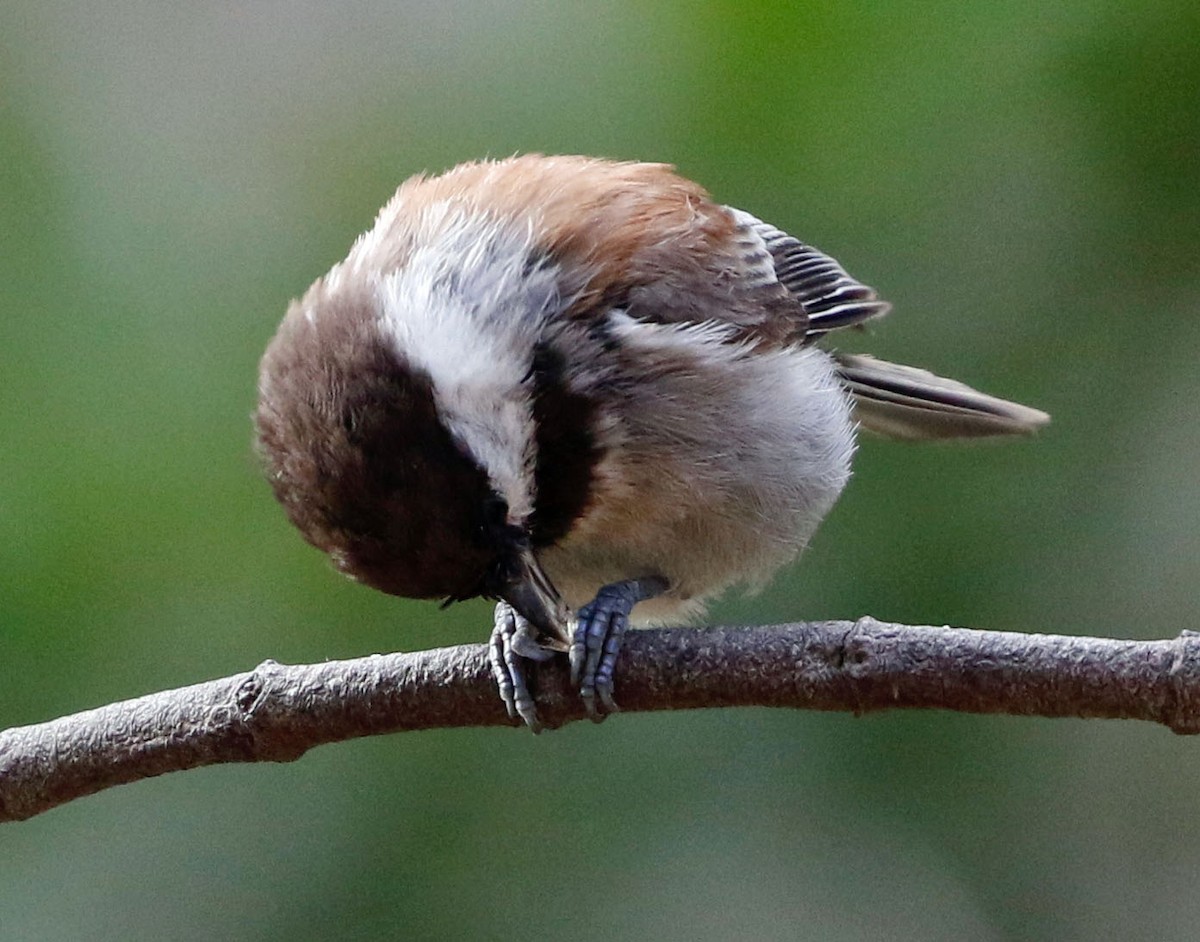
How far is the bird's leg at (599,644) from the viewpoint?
1392 millimetres

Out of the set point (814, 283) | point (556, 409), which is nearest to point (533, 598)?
point (556, 409)

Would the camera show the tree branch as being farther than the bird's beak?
No

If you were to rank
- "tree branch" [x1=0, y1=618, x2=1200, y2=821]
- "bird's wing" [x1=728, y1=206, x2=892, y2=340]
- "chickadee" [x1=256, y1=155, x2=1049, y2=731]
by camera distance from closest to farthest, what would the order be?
"tree branch" [x1=0, y1=618, x2=1200, y2=821] < "chickadee" [x1=256, y1=155, x2=1049, y2=731] < "bird's wing" [x1=728, y1=206, x2=892, y2=340]

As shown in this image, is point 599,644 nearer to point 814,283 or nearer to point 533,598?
point 533,598

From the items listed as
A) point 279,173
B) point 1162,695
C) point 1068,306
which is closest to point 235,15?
point 279,173

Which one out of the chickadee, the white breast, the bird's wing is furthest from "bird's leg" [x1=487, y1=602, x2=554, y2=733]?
the bird's wing

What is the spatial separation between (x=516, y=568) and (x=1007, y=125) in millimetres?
1512

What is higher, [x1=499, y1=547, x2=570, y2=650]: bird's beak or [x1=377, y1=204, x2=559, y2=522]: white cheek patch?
[x1=377, y1=204, x2=559, y2=522]: white cheek patch

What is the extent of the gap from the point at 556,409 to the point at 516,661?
0.27 metres

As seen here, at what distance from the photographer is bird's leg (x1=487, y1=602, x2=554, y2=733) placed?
1.41m

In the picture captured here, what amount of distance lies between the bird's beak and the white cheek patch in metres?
0.05

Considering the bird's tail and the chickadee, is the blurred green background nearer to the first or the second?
the bird's tail

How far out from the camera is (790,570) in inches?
91.0

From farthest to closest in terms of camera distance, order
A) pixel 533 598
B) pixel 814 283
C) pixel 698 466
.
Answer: pixel 814 283, pixel 698 466, pixel 533 598
